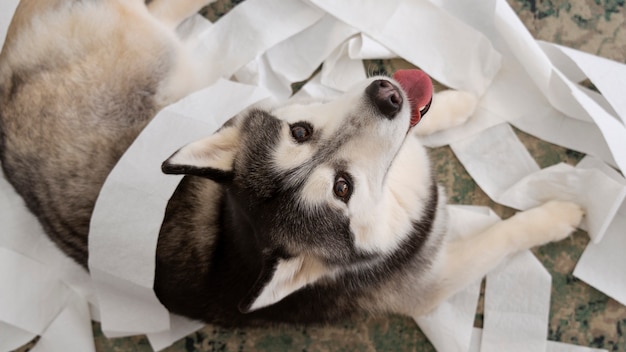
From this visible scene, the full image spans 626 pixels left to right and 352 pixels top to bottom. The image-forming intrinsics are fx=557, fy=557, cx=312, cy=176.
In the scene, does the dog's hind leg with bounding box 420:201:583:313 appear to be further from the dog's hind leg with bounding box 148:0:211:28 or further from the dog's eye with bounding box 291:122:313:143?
the dog's hind leg with bounding box 148:0:211:28

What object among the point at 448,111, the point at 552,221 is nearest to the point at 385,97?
the point at 448,111

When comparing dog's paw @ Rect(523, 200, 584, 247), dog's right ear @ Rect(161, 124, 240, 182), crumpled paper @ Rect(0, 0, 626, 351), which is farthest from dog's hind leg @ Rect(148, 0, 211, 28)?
dog's paw @ Rect(523, 200, 584, 247)

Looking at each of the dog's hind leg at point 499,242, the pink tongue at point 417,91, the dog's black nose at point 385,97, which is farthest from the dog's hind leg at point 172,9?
the dog's hind leg at point 499,242

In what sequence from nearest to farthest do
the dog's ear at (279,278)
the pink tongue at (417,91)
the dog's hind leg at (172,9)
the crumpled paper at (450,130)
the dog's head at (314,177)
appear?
the dog's ear at (279,278)
the dog's head at (314,177)
the pink tongue at (417,91)
the crumpled paper at (450,130)
the dog's hind leg at (172,9)

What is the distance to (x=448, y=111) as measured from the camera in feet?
9.55

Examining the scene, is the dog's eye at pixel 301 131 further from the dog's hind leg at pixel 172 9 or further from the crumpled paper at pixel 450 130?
the dog's hind leg at pixel 172 9

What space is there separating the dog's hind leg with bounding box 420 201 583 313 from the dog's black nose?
3.23 feet

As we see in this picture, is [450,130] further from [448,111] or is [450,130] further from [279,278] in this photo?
[279,278]

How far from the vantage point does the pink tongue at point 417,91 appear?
7.41ft

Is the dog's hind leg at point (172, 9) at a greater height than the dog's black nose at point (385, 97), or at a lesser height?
greater

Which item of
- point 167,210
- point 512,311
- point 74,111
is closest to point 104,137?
point 74,111

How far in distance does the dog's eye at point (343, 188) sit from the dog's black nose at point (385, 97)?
28 centimetres

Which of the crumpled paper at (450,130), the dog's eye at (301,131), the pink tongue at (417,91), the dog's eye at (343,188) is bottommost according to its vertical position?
the crumpled paper at (450,130)

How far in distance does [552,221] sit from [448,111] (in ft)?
2.47
